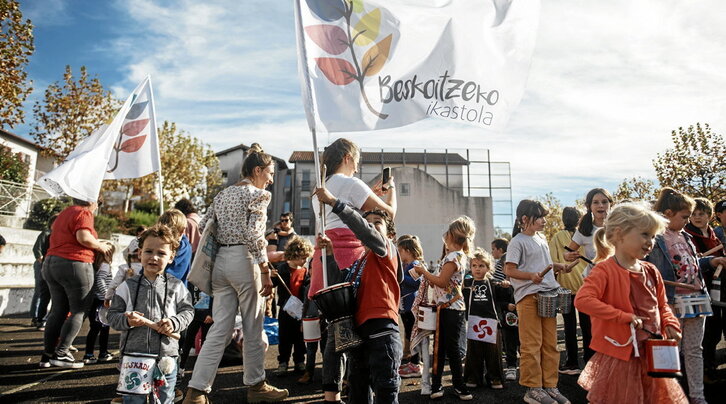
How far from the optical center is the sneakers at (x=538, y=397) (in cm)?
429

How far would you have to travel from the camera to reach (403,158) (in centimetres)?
5016

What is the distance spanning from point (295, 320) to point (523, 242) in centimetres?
278

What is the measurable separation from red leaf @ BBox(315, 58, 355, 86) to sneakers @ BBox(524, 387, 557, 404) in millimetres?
3071

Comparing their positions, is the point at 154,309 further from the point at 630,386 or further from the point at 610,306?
the point at 630,386

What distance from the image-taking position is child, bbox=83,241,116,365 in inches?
243

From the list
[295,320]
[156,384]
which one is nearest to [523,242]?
[295,320]

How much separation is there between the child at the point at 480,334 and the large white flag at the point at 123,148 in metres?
4.39

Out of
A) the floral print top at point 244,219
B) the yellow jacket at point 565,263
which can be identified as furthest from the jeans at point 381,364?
the yellow jacket at point 565,263

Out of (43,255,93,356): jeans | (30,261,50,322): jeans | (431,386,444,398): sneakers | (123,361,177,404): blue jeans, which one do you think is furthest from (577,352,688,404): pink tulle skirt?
(30,261,50,322): jeans

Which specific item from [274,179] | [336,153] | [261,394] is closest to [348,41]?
[336,153]

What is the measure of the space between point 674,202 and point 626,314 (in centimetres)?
211

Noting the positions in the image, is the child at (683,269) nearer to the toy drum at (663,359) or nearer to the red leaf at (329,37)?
the toy drum at (663,359)

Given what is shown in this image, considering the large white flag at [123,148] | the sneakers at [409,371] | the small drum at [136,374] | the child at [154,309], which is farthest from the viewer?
the large white flag at [123,148]

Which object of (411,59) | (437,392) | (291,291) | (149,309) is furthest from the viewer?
(291,291)
